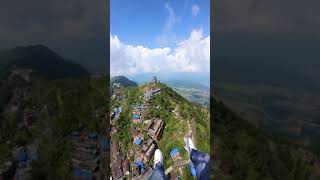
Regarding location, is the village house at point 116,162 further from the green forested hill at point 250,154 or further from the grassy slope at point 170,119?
the green forested hill at point 250,154

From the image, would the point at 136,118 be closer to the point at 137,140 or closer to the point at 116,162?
the point at 137,140

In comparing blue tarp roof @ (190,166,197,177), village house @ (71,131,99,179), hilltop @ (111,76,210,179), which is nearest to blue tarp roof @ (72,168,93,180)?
village house @ (71,131,99,179)

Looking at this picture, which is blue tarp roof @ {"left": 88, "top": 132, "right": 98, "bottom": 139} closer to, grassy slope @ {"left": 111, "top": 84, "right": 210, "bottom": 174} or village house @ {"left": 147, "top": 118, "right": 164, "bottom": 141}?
grassy slope @ {"left": 111, "top": 84, "right": 210, "bottom": 174}

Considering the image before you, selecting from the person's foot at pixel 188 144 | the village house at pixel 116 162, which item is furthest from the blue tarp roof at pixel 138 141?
the person's foot at pixel 188 144

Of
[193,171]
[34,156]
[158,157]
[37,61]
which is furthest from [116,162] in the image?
[37,61]

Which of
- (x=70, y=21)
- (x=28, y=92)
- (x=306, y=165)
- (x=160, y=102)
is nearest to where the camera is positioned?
(x=306, y=165)

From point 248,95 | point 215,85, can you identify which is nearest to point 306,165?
point 248,95

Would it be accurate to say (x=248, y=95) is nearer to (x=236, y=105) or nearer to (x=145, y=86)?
(x=236, y=105)
